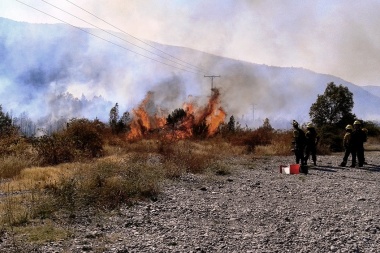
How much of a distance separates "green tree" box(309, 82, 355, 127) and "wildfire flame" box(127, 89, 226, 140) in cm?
1072

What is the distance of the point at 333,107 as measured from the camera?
3916cm

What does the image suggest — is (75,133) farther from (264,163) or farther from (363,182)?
(363,182)

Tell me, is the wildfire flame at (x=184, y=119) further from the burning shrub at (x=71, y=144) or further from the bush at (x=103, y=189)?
the bush at (x=103, y=189)

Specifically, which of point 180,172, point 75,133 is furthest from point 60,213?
point 75,133

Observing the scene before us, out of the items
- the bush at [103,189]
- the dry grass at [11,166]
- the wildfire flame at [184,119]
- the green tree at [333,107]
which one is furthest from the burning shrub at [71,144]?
the green tree at [333,107]

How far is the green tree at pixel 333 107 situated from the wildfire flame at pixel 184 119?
10717 millimetres

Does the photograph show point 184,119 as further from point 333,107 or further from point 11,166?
point 11,166

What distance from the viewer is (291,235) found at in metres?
6.70

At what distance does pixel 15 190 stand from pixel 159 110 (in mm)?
26618

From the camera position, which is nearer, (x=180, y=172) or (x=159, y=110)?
(x=180, y=172)

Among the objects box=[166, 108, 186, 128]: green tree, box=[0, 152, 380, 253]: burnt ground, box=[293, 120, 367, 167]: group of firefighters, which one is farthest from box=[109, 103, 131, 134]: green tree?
box=[0, 152, 380, 253]: burnt ground

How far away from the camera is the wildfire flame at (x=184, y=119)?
31.3 m

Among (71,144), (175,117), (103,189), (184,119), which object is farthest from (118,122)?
(103,189)

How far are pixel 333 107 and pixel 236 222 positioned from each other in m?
34.5
